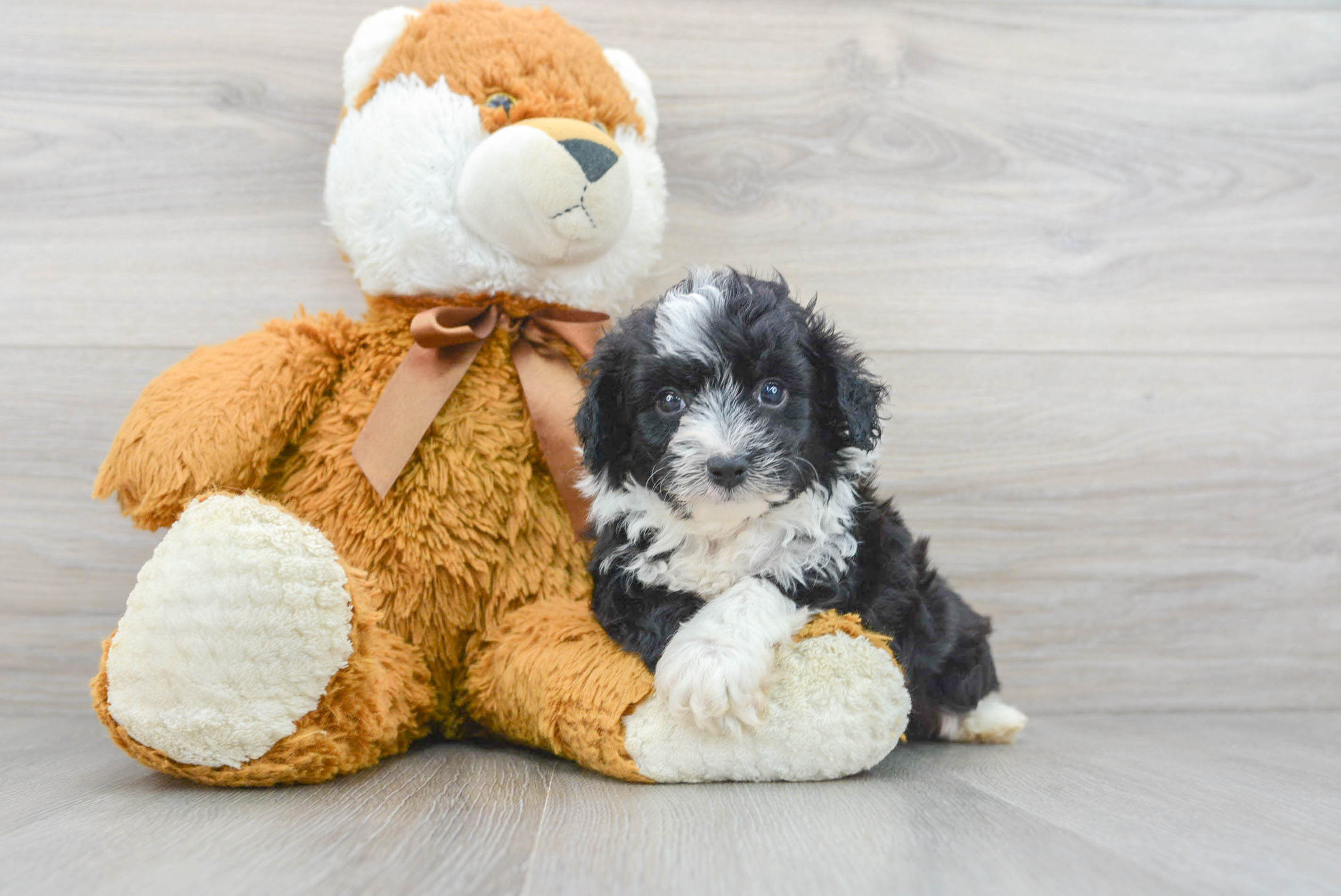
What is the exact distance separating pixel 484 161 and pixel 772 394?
1.70ft

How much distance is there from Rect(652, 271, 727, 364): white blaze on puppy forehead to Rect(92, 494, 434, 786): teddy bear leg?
0.47 meters

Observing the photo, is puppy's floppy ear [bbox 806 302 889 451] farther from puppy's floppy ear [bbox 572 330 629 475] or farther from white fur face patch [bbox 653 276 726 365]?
puppy's floppy ear [bbox 572 330 629 475]

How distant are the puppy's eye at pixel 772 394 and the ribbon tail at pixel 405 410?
47 cm

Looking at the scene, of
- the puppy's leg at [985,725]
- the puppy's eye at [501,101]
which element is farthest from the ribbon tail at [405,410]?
the puppy's leg at [985,725]

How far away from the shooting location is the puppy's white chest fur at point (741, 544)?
4.17ft

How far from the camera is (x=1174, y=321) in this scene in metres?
1.94

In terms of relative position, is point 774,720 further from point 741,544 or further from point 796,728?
point 741,544

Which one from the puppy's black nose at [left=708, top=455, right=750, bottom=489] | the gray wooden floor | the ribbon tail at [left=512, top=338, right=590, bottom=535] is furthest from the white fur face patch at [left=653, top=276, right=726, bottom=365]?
the gray wooden floor

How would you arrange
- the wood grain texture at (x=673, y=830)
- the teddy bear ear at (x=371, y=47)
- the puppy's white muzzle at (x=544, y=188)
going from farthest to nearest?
the teddy bear ear at (x=371, y=47), the puppy's white muzzle at (x=544, y=188), the wood grain texture at (x=673, y=830)

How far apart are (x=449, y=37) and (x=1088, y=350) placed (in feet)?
4.17

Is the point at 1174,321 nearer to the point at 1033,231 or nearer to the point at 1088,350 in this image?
the point at 1088,350

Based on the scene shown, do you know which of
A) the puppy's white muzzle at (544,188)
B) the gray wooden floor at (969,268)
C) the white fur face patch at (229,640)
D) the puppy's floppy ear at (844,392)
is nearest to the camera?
the white fur face patch at (229,640)

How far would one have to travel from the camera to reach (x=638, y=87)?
1.62 m

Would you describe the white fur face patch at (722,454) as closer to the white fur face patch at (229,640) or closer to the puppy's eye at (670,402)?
the puppy's eye at (670,402)
